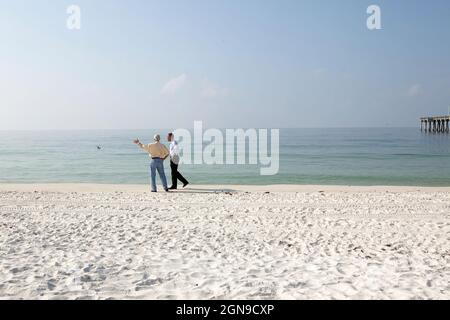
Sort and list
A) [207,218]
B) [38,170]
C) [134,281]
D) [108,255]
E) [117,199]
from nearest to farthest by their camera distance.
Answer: [134,281]
[108,255]
[207,218]
[117,199]
[38,170]

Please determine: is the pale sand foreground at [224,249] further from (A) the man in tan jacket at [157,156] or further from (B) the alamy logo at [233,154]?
(B) the alamy logo at [233,154]

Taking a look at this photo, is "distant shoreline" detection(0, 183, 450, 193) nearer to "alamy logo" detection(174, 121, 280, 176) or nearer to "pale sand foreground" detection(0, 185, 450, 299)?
"pale sand foreground" detection(0, 185, 450, 299)

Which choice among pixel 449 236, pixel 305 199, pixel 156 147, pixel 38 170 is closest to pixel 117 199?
pixel 156 147

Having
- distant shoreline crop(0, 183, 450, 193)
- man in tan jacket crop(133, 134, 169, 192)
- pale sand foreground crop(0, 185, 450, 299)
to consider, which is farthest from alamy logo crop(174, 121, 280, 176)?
pale sand foreground crop(0, 185, 450, 299)

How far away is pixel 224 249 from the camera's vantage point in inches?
241

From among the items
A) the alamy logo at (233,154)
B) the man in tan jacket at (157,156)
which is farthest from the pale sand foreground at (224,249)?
the alamy logo at (233,154)

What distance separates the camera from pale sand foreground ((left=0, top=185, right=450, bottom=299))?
14.6 ft

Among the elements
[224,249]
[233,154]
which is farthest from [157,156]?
[233,154]

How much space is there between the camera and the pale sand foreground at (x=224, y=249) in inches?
175

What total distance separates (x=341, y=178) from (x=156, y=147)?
39.5 feet

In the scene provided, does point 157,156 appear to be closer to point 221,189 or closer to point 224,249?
point 221,189

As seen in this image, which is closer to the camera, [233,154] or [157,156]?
[157,156]
